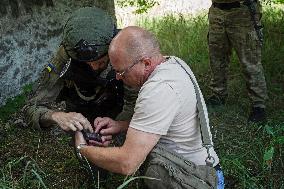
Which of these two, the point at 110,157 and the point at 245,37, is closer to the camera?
the point at 110,157

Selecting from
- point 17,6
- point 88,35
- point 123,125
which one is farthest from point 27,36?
point 123,125

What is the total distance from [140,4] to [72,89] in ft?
18.6

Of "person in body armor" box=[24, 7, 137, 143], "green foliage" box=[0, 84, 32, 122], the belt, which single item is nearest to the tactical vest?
"person in body armor" box=[24, 7, 137, 143]

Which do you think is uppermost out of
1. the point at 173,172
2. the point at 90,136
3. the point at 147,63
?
the point at 147,63

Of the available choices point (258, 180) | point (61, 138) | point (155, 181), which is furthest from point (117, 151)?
point (61, 138)

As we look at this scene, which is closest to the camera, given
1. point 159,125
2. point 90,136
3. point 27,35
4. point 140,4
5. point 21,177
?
point 159,125

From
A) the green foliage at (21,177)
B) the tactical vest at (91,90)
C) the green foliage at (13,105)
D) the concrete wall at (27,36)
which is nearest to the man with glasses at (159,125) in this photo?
the green foliage at (21,177)

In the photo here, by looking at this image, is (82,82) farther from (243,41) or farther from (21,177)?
(243,41)

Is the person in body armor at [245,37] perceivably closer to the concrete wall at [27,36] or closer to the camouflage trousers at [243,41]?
the camouflage trousers at [243,41]

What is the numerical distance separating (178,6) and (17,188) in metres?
6.02

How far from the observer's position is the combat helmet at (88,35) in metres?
2.89

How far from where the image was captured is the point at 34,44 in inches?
221

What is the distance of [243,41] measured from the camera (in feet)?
15.1

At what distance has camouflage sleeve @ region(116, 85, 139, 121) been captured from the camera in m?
3.11
